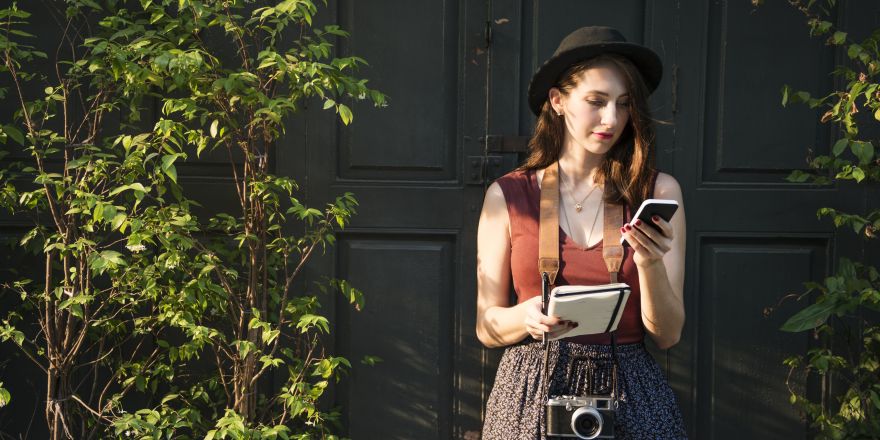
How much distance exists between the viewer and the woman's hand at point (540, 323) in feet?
7.17

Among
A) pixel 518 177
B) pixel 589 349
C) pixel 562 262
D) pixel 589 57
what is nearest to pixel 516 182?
pixel 518 177

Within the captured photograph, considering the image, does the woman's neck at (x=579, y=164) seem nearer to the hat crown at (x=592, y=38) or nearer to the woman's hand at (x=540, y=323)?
the hat crown at (x=592, y=38)

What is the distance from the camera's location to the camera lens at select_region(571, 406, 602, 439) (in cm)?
223

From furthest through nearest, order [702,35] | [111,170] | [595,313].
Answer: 1. [702,35]
2. [111,170]
3. [595,313]

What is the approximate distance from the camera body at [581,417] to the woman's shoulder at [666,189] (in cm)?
56

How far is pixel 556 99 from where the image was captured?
8.28 ft

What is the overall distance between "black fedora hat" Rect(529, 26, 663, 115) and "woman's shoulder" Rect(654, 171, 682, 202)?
29cm

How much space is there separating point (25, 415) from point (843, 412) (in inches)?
116

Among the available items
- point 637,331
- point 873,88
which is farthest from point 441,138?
point 873,88

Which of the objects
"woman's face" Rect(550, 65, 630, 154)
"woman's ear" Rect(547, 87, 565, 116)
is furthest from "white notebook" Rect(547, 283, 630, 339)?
"woman's ear" Rect(547, 87, 565, 116)

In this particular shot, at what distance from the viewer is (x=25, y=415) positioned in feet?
11.2

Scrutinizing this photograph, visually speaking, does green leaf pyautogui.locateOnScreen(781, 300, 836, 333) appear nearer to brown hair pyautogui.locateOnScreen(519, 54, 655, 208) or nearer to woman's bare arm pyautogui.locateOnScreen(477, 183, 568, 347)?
brown hair pyautogui.locateOnScreen(519, 54, 655, 208)

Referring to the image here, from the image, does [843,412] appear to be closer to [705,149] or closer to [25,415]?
[705,149]

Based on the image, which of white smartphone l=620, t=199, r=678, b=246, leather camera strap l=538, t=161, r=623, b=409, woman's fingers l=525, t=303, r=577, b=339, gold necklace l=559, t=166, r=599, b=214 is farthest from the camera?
gold necklace l=559, t=166, r=599, b=214
